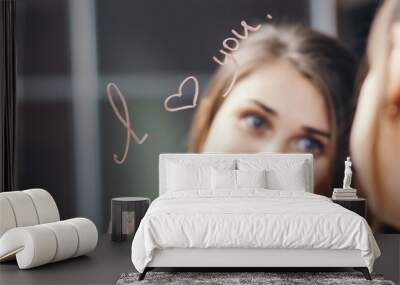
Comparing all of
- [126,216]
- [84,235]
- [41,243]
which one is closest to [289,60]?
[126,216]

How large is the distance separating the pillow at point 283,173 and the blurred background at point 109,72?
83cm

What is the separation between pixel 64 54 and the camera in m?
6.95

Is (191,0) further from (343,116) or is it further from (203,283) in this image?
(203,283)

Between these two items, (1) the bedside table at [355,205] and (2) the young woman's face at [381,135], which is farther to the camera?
(2) the young woman's face at [381,135]

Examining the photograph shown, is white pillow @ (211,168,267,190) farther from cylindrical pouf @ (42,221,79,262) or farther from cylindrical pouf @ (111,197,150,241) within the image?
cylindrical pouf @ (42,221,79,262)

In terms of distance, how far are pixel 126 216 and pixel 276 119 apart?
190 centimetres

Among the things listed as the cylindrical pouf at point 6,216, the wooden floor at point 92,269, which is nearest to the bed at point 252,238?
the wooden floor at point 92,269

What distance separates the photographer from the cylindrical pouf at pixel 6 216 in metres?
5.15

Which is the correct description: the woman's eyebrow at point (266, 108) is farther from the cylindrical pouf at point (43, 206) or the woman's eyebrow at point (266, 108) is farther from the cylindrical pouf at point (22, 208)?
the cylindrical pouf at point (22, 208)

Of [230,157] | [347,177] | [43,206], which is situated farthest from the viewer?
[230,157]

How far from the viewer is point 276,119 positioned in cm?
687

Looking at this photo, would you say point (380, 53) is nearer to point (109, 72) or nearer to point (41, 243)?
point (109, 72)

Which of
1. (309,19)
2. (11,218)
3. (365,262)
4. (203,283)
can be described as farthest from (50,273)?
(309,19)

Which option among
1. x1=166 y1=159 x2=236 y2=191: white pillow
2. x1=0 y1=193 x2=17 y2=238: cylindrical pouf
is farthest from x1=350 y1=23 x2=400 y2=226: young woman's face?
x1=0 y1=193 x2=17 y2=238: cylindrical pouf
